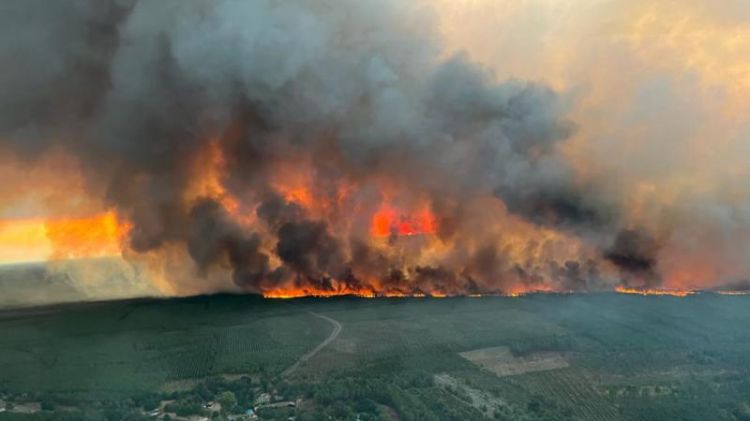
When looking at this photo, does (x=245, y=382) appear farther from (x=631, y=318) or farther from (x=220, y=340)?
(x=631, y=318)

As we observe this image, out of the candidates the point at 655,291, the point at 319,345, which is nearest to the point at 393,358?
the point at 319,345

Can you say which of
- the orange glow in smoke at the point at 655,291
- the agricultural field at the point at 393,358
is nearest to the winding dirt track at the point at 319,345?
the agricultural field at the point at 393,358

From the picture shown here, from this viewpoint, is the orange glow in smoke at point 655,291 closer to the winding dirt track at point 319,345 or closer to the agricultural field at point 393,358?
the agricultural field at point 393,358

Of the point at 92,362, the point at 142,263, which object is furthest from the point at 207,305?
the point at 92,362

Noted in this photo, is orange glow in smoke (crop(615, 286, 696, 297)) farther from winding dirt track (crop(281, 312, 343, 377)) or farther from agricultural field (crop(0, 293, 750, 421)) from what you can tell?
winding dirt track (crop(281, 312, 343, 377))

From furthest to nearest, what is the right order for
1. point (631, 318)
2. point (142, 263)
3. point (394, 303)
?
point (142, 263)
point (394, 303)
point (631, 318)

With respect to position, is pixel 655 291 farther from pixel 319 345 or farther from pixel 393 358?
pixel 319 345
